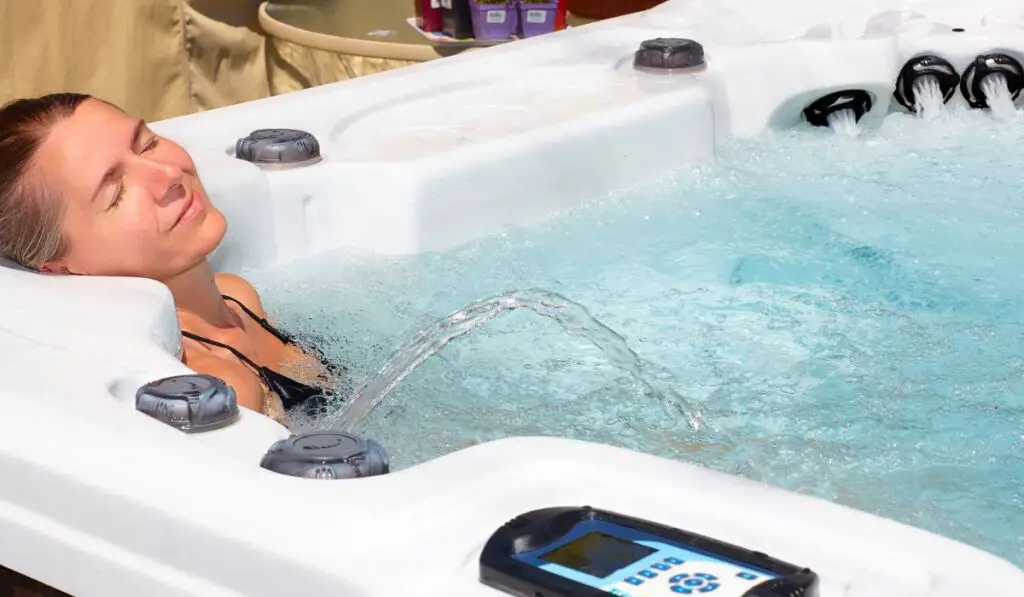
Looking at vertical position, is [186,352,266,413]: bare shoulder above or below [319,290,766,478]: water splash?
above

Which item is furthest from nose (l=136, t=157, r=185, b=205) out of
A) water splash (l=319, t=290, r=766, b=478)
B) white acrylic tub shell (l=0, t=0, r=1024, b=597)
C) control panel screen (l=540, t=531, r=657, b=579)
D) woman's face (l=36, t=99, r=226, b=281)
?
control panel screen (l=540, t=531, r=657, b=579)

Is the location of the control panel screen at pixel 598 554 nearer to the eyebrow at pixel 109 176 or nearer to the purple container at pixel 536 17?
the eyebrow at pixel 109 176

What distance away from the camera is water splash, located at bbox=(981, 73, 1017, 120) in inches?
95.7

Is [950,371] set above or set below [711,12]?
below

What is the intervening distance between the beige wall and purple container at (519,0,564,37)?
0.93 feet

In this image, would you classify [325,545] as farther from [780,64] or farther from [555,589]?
[780,64]

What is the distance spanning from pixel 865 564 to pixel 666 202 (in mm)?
1285

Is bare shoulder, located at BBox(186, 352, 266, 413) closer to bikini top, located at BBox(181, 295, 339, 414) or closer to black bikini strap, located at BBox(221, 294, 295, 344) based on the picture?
bikini top, located at BBox(181, 295, 339, 414)

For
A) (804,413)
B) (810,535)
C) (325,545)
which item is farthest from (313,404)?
(810,535)

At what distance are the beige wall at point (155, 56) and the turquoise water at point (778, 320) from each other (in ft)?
3.45

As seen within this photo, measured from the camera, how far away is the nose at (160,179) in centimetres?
149

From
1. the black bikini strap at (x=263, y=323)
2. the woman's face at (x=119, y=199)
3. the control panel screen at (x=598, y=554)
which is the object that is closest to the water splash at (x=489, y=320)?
the black bikini strap at (x=263, y=323)

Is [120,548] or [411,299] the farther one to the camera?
[411,299]

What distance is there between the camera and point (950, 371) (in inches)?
64.9
